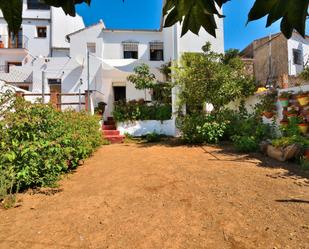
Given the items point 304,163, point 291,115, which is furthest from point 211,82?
point 304,163

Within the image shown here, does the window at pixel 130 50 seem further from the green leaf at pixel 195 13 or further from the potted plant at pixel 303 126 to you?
the green leaf at pixel 195 13

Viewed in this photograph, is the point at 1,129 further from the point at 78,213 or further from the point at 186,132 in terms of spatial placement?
the point at 186,132

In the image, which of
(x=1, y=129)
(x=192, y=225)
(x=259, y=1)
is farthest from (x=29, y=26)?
(x=259, y=1)

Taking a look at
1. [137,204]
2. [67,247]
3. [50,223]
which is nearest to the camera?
[67,247]

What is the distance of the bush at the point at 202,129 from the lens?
34.6ft

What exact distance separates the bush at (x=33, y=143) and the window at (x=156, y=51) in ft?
41.6

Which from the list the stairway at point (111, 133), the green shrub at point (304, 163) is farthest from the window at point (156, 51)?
the green shrub at point (304, 163)

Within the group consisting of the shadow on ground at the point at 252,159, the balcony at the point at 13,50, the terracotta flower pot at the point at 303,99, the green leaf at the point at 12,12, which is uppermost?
the balcony at the point at 13,50

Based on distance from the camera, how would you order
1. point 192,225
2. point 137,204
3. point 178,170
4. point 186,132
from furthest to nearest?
1. point 186,132
2. point 178,170
3. point 137,204
4. point 192,225

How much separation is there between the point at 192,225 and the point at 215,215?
47 centimetres

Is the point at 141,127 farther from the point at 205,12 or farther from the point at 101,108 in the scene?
the point at 205,12

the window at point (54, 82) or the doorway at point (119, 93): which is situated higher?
the window at point (54, 82)

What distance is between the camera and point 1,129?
498cm

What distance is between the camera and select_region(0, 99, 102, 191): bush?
4.87 meters
